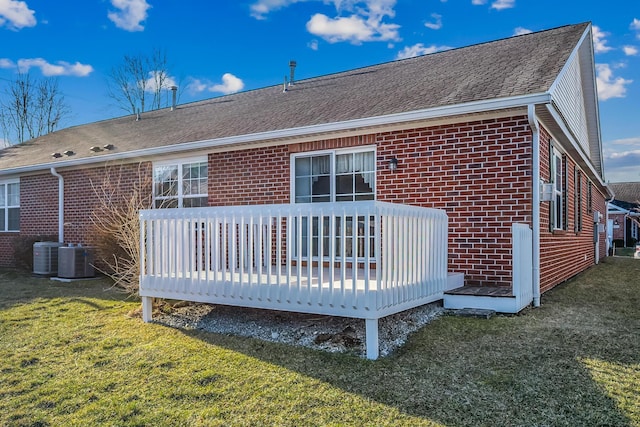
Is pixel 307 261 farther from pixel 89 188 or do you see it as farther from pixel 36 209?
pixel 36 209

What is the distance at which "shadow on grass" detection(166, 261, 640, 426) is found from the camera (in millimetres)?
→ 3066

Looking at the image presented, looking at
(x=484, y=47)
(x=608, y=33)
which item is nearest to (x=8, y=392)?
(x=484, y=47)

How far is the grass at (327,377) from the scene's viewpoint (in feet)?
10.1

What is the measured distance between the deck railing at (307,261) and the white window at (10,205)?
8652 millimetres

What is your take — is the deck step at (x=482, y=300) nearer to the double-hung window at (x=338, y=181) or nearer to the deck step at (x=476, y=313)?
the deck step at (x=476, y=313)

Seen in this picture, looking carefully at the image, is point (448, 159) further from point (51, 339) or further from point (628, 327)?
point (51, 339)

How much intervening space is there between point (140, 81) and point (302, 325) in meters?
24.3

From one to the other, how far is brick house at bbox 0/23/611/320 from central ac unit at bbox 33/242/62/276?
0.67 meters

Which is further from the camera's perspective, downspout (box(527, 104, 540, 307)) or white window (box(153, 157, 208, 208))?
white window (box(153, 157, 208, 208))

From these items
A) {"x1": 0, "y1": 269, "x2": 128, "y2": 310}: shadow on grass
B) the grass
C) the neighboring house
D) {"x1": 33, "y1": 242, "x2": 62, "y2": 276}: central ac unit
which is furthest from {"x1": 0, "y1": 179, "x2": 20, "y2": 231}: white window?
the neighboring house

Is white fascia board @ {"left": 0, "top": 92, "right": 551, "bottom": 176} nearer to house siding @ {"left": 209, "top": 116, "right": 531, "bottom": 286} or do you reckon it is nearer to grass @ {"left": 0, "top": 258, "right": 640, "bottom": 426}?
house siding @ {"left": 209, "top": 116, "right": 531, "bottom": 286}

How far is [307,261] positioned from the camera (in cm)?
489

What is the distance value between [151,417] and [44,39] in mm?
19458

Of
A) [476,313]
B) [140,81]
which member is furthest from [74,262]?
[140,81]
